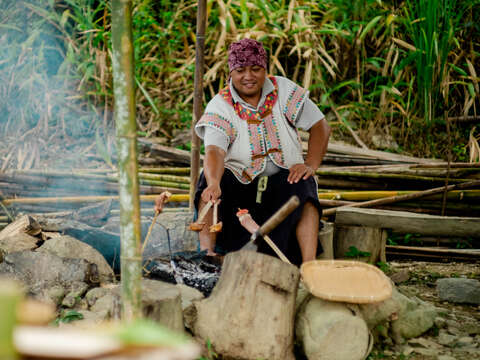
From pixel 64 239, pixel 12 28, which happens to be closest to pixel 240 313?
pixel 64 239

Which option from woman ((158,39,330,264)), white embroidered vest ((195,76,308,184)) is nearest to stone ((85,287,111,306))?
woman ((158,39,330,264))

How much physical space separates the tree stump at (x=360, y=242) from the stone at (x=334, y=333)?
1.28 m

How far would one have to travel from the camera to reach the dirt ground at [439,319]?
2.67 metres

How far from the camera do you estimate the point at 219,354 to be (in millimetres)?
2400

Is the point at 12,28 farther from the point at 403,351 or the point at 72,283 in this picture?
the point at 403,351

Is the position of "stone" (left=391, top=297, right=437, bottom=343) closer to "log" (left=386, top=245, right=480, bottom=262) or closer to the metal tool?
the metal tool

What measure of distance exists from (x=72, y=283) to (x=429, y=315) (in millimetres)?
2121

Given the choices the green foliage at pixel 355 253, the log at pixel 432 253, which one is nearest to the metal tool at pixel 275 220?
the green foliage at pixel 355 253

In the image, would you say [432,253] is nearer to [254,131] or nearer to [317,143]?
[317,143]

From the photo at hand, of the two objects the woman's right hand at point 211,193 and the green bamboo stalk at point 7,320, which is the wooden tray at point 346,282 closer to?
the woman's right hand at point 211,193

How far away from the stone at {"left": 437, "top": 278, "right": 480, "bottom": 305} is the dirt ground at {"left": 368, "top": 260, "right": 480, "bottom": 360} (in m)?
0.04

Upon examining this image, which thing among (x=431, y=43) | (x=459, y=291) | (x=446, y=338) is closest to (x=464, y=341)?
(x=446, y=338)

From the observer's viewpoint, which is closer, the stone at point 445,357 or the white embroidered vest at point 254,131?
the stone at point 445,357

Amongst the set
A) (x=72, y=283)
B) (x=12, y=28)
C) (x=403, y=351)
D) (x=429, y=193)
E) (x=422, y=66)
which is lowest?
(x=403, y=351)
